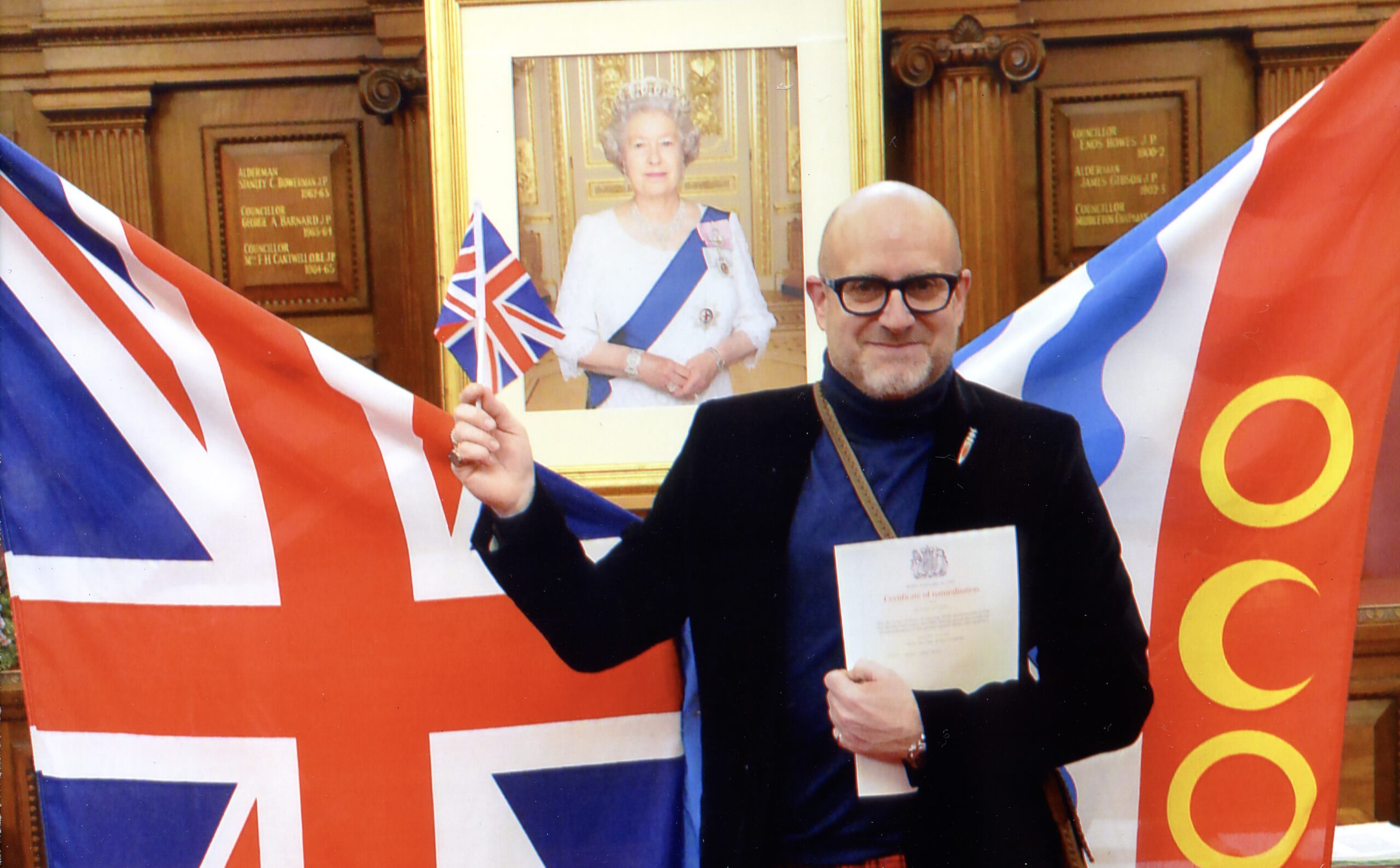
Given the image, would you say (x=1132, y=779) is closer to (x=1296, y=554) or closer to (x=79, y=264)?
(x=1296, y=554)

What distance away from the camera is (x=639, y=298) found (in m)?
2.55

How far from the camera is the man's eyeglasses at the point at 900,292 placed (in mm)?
1325

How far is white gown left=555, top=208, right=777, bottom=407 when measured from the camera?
254cm

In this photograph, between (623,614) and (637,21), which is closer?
(623,614)

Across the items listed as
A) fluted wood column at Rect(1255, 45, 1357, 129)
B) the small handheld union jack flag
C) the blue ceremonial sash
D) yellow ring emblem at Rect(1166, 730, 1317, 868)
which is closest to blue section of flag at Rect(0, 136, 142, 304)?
the small handheld union jack flag

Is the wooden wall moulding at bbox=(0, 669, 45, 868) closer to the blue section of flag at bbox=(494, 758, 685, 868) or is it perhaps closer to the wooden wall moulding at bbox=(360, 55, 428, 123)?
the blue section of flag at bbox=(494, 758, 685, 868)

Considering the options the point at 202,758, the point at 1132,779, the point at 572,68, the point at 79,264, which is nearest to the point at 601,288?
the point at 572,68

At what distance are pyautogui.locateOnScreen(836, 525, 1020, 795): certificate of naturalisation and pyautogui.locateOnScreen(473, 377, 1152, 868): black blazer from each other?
31mm

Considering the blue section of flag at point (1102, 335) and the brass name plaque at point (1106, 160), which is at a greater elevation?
the brass name plaque at point (1106, 160)

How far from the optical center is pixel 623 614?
1.45 meters

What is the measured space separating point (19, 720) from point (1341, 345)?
107 inches

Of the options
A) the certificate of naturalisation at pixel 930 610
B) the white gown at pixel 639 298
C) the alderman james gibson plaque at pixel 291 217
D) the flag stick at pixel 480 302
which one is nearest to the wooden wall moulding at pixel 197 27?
the alderman james gibson plaque at pixel 291 217

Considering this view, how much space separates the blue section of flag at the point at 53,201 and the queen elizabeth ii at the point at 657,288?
1017 mm

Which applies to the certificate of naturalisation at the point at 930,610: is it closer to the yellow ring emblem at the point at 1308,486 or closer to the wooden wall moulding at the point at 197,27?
the yellow ring emblem at the point at 1308,486
